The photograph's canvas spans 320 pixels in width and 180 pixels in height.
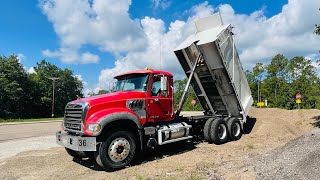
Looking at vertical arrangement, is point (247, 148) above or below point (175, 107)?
below

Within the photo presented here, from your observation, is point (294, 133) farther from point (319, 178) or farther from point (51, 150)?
point (51, 150)

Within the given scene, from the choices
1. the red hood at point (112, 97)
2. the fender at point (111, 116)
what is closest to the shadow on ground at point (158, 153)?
the fender at point (111, 116)

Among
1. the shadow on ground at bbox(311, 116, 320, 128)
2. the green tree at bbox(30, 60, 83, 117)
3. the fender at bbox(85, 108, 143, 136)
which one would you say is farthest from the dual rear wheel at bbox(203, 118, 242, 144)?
the green tree at bbox(30, 60, 83, 117)

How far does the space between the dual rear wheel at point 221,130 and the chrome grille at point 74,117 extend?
4.91 meters

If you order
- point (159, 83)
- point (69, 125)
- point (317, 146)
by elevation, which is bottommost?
point (317, 146)

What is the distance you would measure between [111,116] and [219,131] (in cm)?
506

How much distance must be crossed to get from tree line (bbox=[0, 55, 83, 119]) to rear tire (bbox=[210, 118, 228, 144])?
5293 cm

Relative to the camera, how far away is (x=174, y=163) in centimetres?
805

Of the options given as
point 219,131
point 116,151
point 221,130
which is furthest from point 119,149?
point 221,130

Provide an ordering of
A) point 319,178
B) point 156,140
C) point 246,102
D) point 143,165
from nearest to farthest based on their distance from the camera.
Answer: point 319,178 → point 143,165 → point 156,140 → point 246,102

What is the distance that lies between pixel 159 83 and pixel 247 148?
3651 millimetres

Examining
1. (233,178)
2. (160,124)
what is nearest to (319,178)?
(233,178)

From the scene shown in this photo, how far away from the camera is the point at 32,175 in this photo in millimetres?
7348

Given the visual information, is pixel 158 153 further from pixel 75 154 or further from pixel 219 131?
pixel 219 131
